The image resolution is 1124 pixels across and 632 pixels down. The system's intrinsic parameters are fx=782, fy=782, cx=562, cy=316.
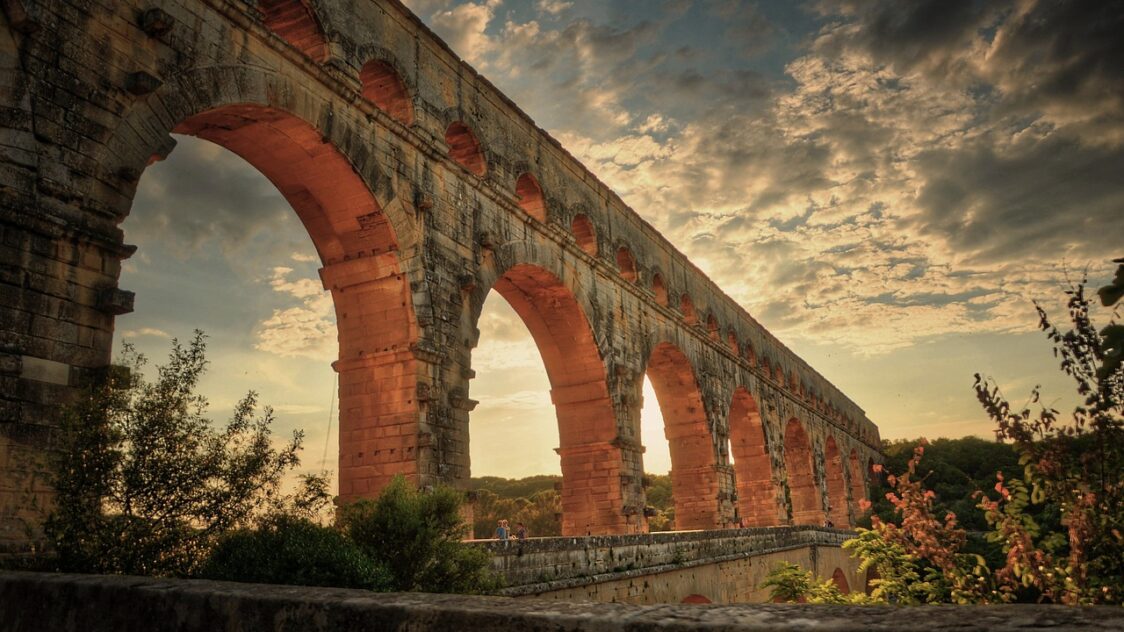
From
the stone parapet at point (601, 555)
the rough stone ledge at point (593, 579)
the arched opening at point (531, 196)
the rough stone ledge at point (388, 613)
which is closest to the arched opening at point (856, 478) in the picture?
the stone parapet at point (601, 555)

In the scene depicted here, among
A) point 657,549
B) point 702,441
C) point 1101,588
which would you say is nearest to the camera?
point 1101,588

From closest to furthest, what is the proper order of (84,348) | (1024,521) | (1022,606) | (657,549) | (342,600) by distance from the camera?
(1022,606)
(342,600)
(1024,521)
(84,348)
(657,549)

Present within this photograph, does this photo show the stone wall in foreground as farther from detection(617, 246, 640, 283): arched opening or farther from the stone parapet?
detection(617, 246, 640, 283): arched opening

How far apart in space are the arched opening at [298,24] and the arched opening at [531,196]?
561cm

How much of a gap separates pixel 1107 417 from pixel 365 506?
5859 millimetres

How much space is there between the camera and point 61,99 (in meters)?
6.67

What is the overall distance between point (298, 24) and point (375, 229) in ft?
9.32

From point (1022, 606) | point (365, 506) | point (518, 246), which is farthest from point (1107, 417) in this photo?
point (518, 246)

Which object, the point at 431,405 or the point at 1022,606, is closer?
the point at 1022,606

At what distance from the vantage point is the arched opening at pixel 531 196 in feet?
50.5

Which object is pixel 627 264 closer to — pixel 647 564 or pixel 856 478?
pixel 647 564

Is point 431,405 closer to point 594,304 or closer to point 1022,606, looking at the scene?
point 594,304

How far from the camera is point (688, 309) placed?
75.2ft

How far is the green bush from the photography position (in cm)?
552
